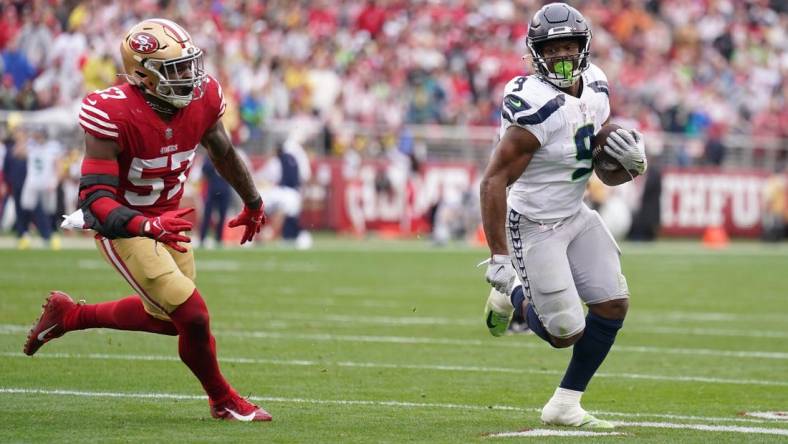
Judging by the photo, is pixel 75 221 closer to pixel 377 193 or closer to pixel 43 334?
pixel 43 334

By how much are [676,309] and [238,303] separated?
3.72 metres

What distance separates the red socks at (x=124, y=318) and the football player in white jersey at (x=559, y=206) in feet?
4.86

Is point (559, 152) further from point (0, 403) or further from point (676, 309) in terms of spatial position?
point (676, 309)

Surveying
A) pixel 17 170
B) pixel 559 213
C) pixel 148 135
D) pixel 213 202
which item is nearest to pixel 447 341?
pixel 559 213

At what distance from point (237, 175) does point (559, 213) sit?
58.2 inches

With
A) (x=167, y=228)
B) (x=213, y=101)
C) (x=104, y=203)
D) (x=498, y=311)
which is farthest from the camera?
(x=498, y=311)

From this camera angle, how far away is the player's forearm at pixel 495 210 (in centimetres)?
588

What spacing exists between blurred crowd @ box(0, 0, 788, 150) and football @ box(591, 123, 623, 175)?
14286mm

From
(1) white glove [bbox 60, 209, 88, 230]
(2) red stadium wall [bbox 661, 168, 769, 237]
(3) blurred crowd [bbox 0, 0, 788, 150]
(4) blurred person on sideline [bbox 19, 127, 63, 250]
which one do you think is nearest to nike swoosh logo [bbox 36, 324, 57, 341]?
(1) white glove [bbox 60, 209, 88, 230]

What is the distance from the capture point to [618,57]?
27.3 metres

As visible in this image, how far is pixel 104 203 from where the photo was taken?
564 cm

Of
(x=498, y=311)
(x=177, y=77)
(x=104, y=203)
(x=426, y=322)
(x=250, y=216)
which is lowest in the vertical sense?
(x=426, y=322)

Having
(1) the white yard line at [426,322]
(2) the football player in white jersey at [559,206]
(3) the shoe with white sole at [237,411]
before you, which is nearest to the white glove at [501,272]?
(2) the football player in white jersey at [559,206]

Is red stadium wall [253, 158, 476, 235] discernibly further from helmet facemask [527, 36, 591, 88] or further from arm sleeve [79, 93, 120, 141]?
arm sleeve [79, 93, 120, 141]
